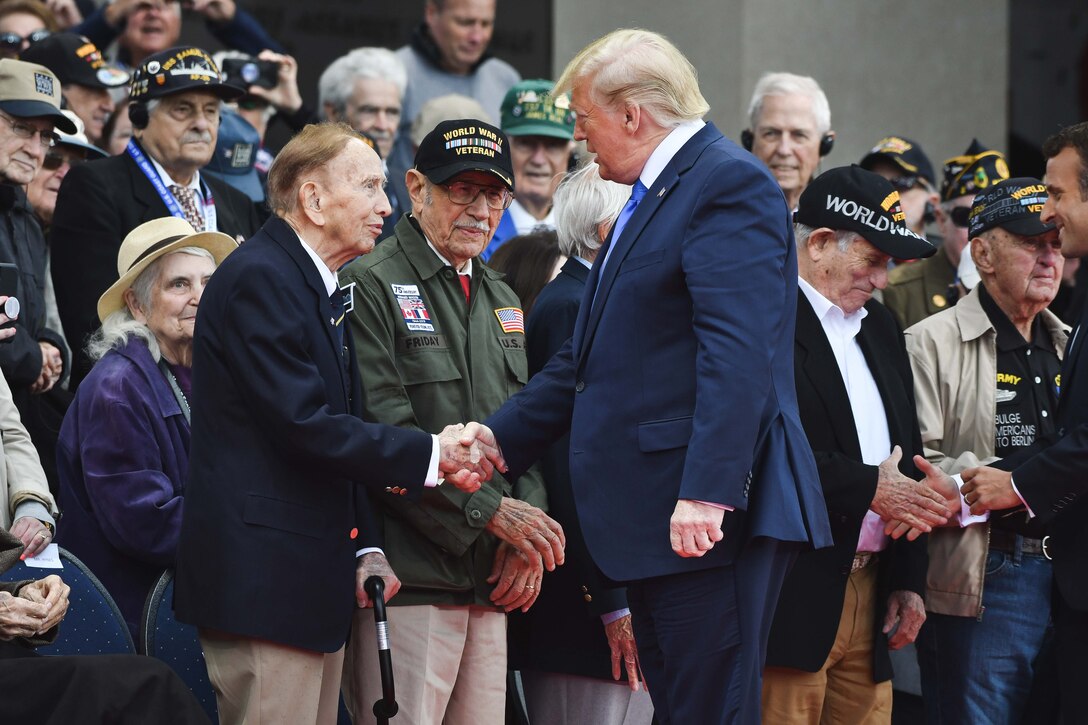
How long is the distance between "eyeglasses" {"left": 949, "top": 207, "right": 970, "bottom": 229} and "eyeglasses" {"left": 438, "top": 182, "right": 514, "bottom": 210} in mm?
2653

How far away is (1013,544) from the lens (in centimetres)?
490

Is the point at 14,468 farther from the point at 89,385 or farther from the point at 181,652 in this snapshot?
the point at 181,652

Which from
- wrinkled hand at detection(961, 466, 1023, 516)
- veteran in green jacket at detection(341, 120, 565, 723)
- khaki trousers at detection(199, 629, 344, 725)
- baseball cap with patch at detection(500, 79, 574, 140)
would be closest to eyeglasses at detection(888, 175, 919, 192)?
baseball cap with patch at detection(500, 79, 574, 140)

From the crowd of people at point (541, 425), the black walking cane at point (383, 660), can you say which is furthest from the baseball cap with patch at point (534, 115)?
the black walking cane at point (383, 660)

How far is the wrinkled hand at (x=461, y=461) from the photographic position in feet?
12.9

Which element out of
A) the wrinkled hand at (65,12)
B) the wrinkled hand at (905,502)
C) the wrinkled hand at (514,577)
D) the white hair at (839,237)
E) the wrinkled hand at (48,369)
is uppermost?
the wrinkled hand at (65,12)

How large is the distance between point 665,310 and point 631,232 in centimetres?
25

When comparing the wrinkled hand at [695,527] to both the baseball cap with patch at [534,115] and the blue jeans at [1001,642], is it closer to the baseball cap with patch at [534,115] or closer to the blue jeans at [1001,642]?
the blue jeans at [1001,642]

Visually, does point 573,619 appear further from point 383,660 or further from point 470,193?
point 470,193

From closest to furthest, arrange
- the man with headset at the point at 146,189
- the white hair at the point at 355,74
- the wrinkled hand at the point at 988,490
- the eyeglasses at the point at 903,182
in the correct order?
the wrinkled hand at the point at 988,490 → the man with headset at the point at 146,189 → the white hair at the point at 355,74 → the eyeglasses at the point at 903,182

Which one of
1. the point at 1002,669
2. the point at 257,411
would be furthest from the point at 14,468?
the point at 1002,669

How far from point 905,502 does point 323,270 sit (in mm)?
1821

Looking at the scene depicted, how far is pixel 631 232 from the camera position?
3684mm

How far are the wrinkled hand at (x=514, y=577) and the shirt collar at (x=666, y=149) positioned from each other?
1.13 meters
